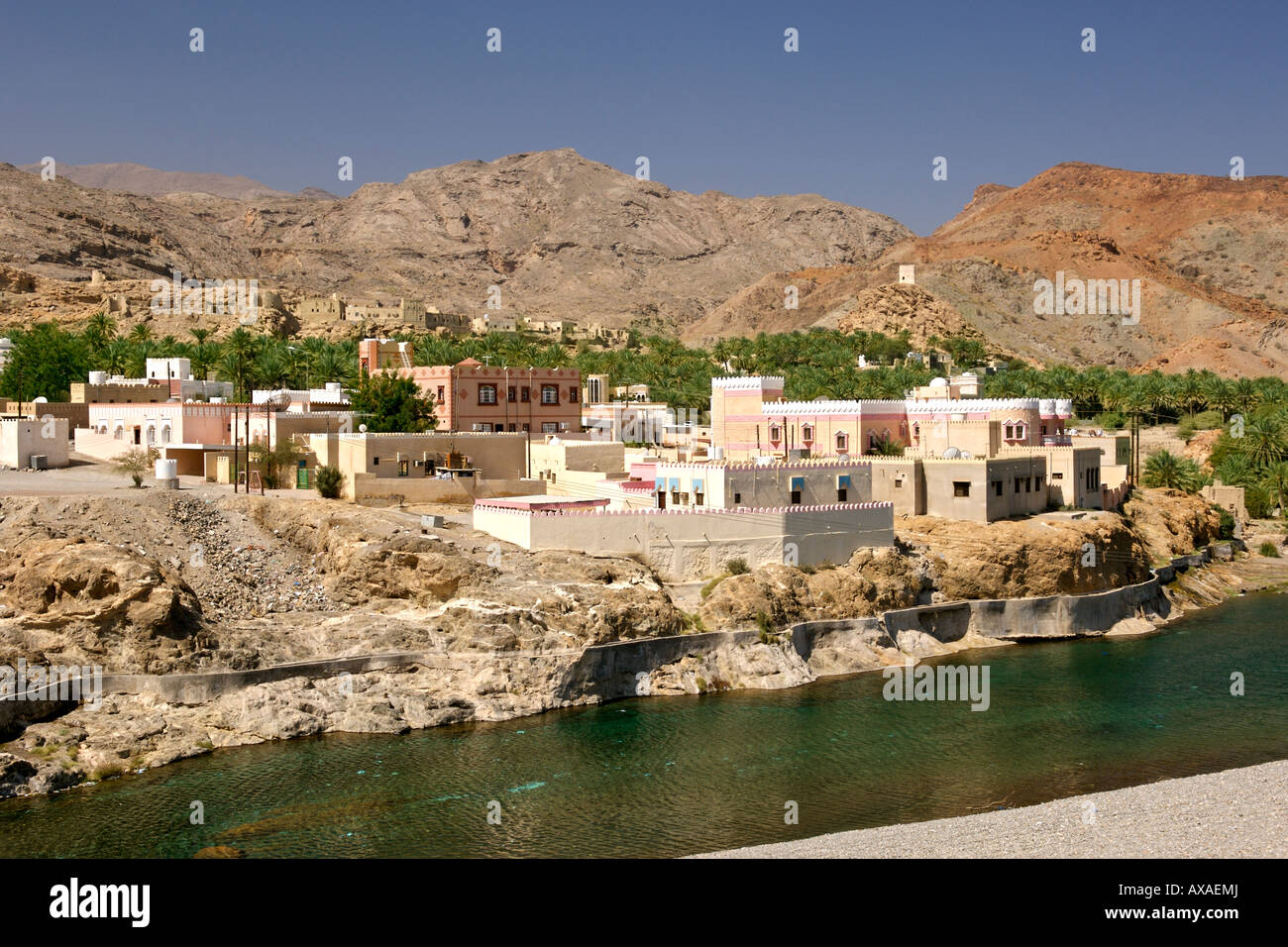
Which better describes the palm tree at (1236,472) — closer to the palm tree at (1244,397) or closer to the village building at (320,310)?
the palm tree at (1244,397)

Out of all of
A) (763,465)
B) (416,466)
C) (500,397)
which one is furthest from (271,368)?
(763,465)

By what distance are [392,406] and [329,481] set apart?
1034 cm

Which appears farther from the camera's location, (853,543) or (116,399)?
(116,399)

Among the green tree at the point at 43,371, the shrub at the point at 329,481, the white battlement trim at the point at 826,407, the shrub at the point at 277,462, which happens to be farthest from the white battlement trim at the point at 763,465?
the green tree at the point at 43,371

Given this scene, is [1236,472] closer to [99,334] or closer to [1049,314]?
[99,334]

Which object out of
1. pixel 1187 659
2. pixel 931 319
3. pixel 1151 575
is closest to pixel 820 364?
pixel 931 319

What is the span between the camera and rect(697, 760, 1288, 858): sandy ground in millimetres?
21422

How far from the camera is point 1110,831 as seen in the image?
2275 cm

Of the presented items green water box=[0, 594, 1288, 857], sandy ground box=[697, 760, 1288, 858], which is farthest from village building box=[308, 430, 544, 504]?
sandy ground box=[697, 760, 1288, 858]

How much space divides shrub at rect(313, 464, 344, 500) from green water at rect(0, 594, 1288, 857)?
16531 millimetres

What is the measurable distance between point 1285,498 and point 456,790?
57999 mm

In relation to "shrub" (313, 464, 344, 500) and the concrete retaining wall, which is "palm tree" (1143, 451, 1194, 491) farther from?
"shrub" (313, 464, 344, 500)

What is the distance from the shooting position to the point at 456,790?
2703 cm
